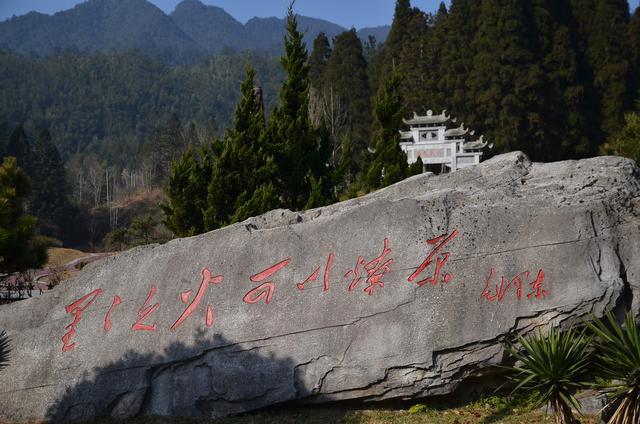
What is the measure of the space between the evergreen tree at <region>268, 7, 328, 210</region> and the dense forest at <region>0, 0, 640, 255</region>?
0.08 ft

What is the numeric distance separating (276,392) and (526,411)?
2551 millimetres

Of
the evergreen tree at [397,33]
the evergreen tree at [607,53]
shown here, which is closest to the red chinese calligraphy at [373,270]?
the evergreen tree at [607,53]

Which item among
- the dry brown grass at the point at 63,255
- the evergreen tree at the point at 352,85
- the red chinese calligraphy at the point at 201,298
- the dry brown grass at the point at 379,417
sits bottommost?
the dry brown grass at the point at 63,255

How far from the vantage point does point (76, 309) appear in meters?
7.37

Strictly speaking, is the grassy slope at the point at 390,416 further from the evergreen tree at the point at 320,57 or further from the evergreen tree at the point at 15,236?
the evergreen tree at the point at 320,57

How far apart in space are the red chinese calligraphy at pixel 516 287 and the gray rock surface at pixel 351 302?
0.05 feet

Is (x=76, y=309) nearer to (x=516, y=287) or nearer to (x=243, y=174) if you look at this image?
(x=516, y=287)

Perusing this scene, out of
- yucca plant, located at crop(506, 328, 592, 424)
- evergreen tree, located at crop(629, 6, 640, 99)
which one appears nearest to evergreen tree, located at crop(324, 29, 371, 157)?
evergreen tree, located at crop(629, 6, 640, 99)

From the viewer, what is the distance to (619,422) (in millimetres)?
5398

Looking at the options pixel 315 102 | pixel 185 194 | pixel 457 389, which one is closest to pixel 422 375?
pixel 457 389

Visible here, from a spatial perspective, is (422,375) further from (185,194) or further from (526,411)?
(185,194)

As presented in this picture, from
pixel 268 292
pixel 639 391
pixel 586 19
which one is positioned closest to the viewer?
pixel 639 391

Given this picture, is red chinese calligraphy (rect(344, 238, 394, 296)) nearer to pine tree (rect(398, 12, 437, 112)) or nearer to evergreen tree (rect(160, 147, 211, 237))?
evergreen tree (rect(160, 147, 211, 237))

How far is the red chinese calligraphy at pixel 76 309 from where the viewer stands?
7191 mm
